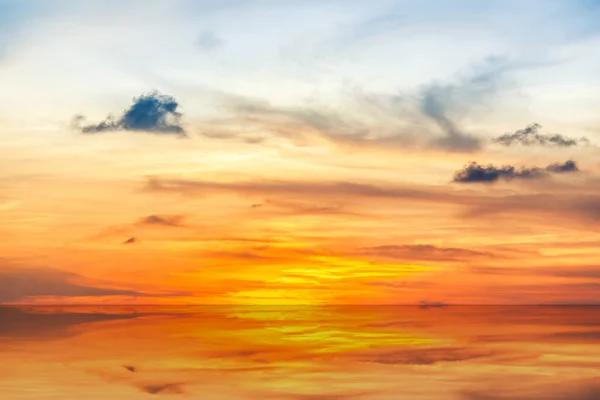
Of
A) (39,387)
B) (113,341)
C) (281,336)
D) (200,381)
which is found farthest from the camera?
(281,336)

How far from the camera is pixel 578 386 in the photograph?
3688 cm

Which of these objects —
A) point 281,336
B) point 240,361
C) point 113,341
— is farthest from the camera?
point 281,336

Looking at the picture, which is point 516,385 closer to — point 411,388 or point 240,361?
point 411,388

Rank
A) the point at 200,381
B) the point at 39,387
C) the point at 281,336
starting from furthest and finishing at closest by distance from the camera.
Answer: the point at 281,336 → the point at 200,381 → the point at 39,387

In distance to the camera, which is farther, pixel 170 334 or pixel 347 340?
pixel 170 334

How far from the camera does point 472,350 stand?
2143 inches

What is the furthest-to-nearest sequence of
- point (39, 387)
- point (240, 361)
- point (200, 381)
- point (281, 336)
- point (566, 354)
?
1. point (281, 336)
2. point (566, 354)
3. point (240, 361)
4. point (200, 381)
5. point (39, 387)

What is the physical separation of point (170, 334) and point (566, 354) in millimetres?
37297

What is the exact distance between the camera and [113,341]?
63.2 metres

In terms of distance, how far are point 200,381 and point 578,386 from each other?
17.9 metres

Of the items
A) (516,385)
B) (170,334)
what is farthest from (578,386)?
(170,334)

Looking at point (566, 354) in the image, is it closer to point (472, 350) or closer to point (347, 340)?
point (472, 350)

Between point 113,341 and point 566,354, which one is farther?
point 113,341

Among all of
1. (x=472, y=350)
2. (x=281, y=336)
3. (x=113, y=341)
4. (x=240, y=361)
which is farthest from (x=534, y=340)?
(x=113, y=341)
